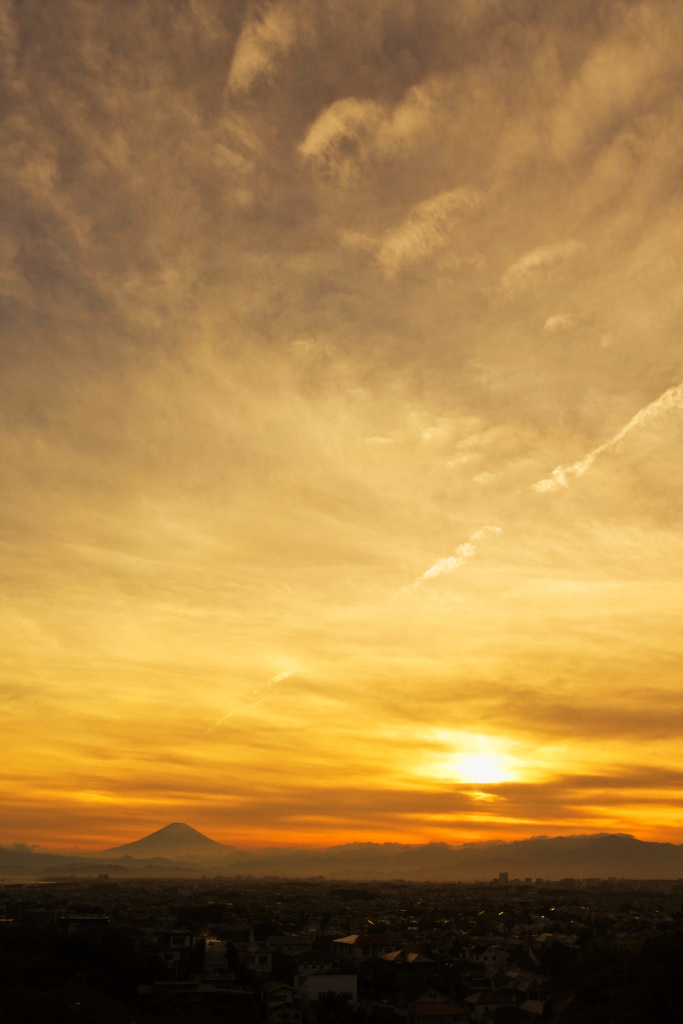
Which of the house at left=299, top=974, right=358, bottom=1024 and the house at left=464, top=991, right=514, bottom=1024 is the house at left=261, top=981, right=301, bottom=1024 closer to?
the house at left=299, top=974, right=358, bottom=1024

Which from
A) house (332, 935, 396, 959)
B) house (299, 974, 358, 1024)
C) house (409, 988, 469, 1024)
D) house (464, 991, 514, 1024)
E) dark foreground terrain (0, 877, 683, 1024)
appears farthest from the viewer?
house (332, 935, 396, 959)

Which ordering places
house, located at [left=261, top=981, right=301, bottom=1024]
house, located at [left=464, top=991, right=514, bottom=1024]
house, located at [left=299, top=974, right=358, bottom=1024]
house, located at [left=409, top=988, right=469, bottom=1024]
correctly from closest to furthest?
house, located at [left=409, top=988, right=469, bottom=1024] < house, located at [left=261, top=981, right=301, bottom=1024] < house, located at [left=464, top=991, right=514, bottom=1024] < house, located at [left=299, top=974, right=358, bottom=1024]

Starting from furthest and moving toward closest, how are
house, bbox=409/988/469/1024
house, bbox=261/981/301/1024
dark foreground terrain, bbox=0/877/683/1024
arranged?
house, bbox=261/981/301/1024, house, bbox=409/988/469/1024, dark foreground terrain, bbox=0/877/683/1024

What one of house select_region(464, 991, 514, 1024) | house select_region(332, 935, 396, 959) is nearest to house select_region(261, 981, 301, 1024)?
house select_region(464, 991, 514, 1024)

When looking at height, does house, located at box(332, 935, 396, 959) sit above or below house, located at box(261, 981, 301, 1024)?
above

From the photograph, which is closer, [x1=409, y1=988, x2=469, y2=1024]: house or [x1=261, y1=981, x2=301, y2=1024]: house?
[x1=409, y1=988, x2=469, y2=1024]: house

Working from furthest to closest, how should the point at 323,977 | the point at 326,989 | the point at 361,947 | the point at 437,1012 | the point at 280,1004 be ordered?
1. the point at 361,947
2. the point at 323,977
3. the point at 326,989
4. the point at 280,1004
5. the point at 437,1012


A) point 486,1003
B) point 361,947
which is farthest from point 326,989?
point 361,947

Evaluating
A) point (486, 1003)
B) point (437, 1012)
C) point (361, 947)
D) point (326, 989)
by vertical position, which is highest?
point (361, 947)

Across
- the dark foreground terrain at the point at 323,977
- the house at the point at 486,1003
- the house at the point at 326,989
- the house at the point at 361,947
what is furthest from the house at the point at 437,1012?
the house at the point at 361,947

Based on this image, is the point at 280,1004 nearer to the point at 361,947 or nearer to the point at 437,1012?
the point at 437,1012

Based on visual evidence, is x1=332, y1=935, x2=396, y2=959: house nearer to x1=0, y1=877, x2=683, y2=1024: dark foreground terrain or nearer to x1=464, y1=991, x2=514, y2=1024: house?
x1=0, y1=877, x2=683, y2=1024: dark foreground terrain

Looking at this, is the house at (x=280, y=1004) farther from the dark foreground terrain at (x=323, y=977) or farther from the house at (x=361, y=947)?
the house at (x=361, y=947)

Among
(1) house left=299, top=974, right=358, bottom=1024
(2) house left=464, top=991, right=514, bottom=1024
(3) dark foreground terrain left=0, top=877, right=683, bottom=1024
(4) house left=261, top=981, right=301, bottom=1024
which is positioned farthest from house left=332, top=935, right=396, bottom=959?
(2) house left=464, top=991, right=514, bottom=1024
